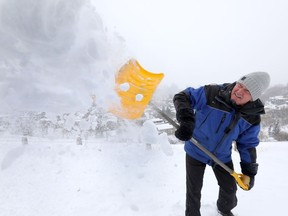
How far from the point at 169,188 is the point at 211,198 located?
688mm

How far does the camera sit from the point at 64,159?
4.60 metres

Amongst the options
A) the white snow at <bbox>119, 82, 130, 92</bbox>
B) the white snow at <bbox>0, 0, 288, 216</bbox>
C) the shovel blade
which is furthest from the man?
the white snow at <bbox>119, 82, 130, 92</bbox>

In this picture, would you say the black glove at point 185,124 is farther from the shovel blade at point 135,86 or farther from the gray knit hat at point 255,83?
the shovel blade at point 135,86

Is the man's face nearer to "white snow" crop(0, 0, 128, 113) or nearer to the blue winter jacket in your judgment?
the blue winter jacket

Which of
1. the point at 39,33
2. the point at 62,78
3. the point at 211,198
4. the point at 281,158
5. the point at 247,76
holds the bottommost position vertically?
the point at 281,158

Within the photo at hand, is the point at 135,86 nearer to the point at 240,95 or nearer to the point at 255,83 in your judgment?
the point at 240,95

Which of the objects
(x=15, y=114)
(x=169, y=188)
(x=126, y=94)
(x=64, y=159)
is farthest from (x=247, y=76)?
(x=15, y=114)

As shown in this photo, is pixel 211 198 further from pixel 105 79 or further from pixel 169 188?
pixel 105 79

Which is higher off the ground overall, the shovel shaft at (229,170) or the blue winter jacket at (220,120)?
the blue winter jacket at (220,120)

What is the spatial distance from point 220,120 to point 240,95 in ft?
0.98

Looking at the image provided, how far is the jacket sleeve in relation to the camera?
7.27 ft

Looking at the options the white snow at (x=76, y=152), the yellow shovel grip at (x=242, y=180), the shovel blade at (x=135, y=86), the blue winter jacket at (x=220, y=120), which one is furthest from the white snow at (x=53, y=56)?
the yellow shovel grip at (x=242, y=180)

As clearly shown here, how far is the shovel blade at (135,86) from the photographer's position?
3.10 metres

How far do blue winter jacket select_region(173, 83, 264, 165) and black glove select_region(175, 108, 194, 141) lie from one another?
0.17 feet
